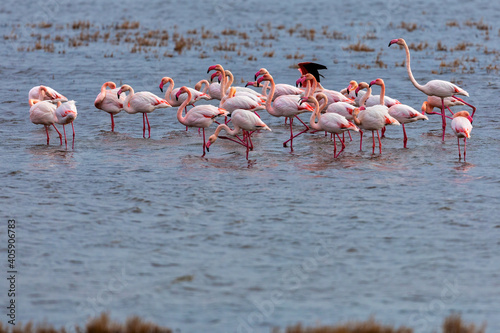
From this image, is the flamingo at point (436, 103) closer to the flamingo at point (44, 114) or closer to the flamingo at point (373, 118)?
the flamingo at point (373, 118)

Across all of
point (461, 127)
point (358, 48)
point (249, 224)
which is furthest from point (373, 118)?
point (358, 48)

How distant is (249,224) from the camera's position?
10.4 m

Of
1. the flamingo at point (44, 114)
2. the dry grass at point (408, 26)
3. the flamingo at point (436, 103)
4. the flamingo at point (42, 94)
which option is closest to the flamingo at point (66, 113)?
the flamingo at point (44, 114)

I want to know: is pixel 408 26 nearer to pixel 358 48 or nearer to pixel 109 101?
pixel 358 48

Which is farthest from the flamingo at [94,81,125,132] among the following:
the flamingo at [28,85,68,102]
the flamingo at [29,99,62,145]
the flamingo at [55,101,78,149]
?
the flamingo at [29,99,62,145]

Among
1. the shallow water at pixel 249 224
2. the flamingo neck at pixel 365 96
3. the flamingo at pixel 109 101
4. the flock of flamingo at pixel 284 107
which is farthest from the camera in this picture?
the flamingo at pixel 109 101

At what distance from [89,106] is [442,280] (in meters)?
13.7

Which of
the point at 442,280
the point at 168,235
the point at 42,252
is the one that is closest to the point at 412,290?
the point at 442,280

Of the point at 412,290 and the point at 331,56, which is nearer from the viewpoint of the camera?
the point at 412,290

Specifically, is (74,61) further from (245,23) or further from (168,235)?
(168,235)

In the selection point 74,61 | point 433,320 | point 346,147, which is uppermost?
point 74,61

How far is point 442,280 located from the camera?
839 cm

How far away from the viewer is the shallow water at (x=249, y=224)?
780 cm

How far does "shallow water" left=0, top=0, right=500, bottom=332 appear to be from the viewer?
7.80 m
